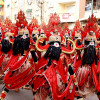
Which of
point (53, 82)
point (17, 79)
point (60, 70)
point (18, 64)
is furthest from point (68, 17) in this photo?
point (53, 82)

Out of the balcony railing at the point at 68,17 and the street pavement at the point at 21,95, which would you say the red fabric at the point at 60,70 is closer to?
A: the street pavement at the point at 21,95

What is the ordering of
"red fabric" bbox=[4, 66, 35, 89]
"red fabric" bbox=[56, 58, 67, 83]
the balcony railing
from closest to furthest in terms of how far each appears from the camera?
"red fabric" bbox=[56, 58, 67, 83] → "red fabric" bbox=[4, 66, 35, 89] → the balcony railing

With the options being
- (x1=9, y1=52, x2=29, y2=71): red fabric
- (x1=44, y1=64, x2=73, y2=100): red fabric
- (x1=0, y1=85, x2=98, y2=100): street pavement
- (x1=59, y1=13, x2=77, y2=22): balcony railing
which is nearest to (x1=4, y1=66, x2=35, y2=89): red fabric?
(x1=9, y1=52, x2=29, y2=71): red fabric

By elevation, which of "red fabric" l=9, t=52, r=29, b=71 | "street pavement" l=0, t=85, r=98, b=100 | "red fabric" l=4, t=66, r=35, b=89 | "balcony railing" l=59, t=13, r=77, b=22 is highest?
"balcony railing" l=59, t=13, r=77, b=22

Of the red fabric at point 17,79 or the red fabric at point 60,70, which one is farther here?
the red fabric at point 17,79

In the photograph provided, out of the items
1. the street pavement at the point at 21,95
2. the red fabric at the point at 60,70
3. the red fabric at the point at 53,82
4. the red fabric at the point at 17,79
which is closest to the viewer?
the red fabric at the point at 53,82

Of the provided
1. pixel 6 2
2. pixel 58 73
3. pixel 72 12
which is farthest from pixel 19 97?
pixel 6 2

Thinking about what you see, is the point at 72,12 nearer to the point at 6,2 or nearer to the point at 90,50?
the point at 6,2

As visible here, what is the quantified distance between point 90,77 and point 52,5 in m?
18.3

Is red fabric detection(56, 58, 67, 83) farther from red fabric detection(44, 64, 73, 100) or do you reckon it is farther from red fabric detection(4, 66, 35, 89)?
red fabric detection(4, 66, 35, 89)

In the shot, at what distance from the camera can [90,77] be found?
12.7 feet

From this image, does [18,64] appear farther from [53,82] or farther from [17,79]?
[53,82]

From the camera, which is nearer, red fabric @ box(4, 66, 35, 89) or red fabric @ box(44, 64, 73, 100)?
red fabric @ box(44, 64, 73, 100)

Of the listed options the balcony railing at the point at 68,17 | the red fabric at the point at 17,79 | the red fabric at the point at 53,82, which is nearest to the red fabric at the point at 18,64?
the red fabric at the point at 17,79
